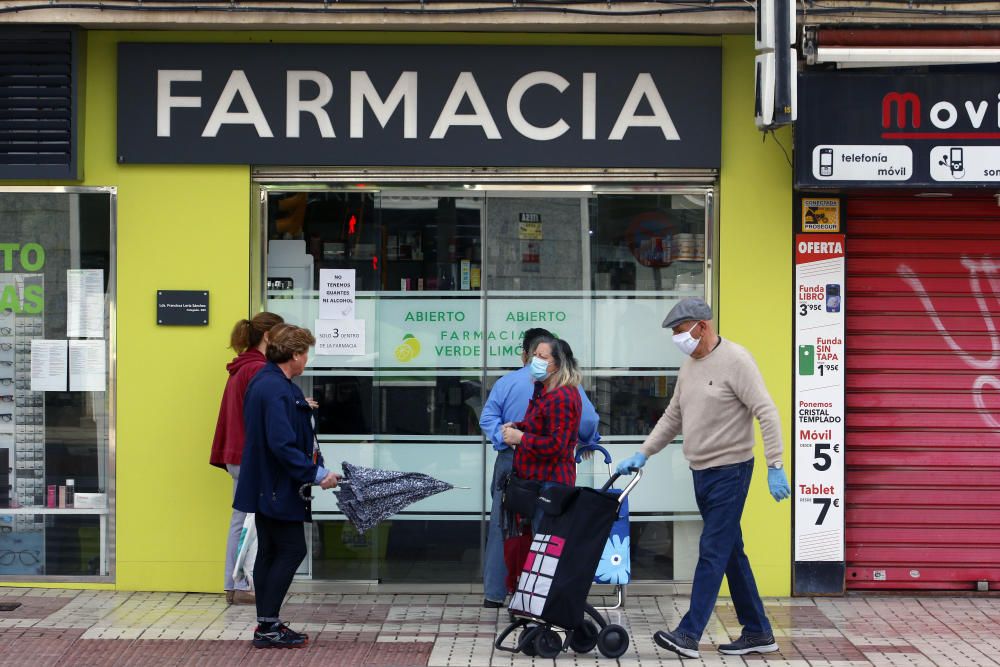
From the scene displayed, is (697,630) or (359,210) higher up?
(359,210)

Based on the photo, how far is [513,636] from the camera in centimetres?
751

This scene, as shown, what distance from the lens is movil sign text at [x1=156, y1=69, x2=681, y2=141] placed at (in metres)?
8.50

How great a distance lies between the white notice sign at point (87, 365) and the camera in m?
8.68

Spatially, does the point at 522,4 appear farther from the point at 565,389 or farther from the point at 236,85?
the point at 565,389

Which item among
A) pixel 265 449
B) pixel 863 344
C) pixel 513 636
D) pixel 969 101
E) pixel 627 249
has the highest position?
pixel 969 101

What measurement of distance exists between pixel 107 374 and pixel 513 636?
338cm

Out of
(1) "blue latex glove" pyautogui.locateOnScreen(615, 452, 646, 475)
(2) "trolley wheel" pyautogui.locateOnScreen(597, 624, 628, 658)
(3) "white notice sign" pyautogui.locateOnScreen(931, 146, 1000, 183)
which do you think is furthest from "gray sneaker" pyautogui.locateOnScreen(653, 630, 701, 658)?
(3) "white notice sign" pyautogui.locateOnScreen(931, 146, 1000, 183)

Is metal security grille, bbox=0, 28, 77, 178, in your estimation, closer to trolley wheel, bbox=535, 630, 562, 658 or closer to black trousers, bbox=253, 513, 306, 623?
black trousers, bbox=253, 513, 306, 623

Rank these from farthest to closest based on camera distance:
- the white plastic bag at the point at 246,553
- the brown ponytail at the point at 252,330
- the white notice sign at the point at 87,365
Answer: the white notice sign at the point at 87,365 < the white plastic bag at the point at 246,553 < the brown ponytail at the point at 252,330

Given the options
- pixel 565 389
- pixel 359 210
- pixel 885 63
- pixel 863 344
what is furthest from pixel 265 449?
pixel 885 63

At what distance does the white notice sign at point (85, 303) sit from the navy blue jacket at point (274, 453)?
7.06 ft

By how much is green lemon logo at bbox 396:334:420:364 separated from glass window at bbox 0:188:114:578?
6.57ft

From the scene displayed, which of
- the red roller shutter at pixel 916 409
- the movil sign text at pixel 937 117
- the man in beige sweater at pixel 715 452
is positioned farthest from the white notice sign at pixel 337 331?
the movil sign text at pixel 937 117

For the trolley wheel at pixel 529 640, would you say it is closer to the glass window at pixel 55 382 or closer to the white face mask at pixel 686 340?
the white face mask at pixel 686 340
